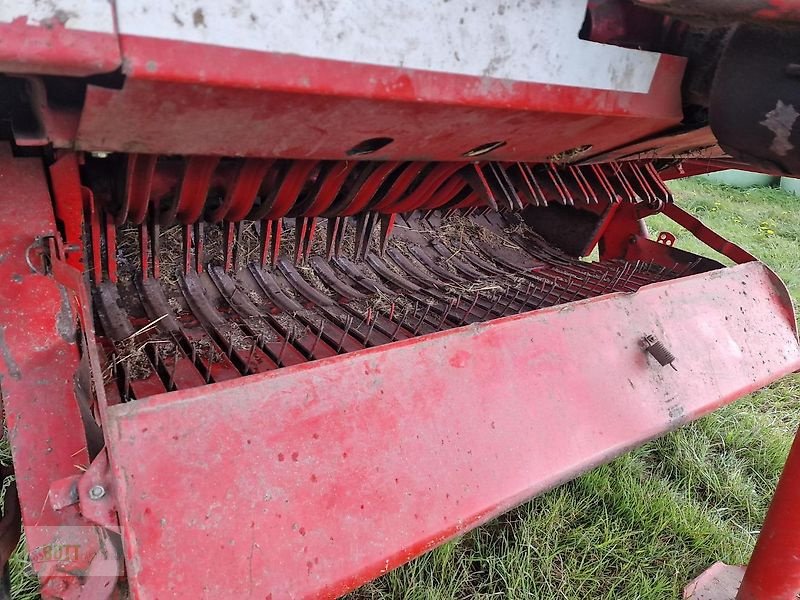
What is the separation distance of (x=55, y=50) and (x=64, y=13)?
43mm

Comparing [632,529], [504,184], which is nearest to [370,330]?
[504,184]

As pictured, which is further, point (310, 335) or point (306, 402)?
point (310, 335)

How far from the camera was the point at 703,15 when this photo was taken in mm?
934

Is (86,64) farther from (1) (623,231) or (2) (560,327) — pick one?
(1) (623,231)

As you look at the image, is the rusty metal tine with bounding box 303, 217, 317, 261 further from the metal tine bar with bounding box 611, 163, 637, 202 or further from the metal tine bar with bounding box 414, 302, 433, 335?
the metal tine bar with bounding box 611, 163, 637, 202

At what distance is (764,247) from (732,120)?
492 centimetres

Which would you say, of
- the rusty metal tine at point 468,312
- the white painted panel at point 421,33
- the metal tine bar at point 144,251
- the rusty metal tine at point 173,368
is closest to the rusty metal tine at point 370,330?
the rusty metal tine at point 468,312

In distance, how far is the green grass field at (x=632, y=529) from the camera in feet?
6.13

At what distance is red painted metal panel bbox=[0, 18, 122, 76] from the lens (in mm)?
709

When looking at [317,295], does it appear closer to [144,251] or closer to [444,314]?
[444,314]

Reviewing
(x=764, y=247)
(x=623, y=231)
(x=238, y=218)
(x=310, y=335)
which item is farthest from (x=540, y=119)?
(x=764, y=247)

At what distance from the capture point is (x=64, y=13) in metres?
0.72

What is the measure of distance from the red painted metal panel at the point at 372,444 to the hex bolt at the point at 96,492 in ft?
0.10

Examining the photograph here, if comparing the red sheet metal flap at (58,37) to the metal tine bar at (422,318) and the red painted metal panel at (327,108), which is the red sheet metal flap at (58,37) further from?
the metal tine bar at (422,318)
